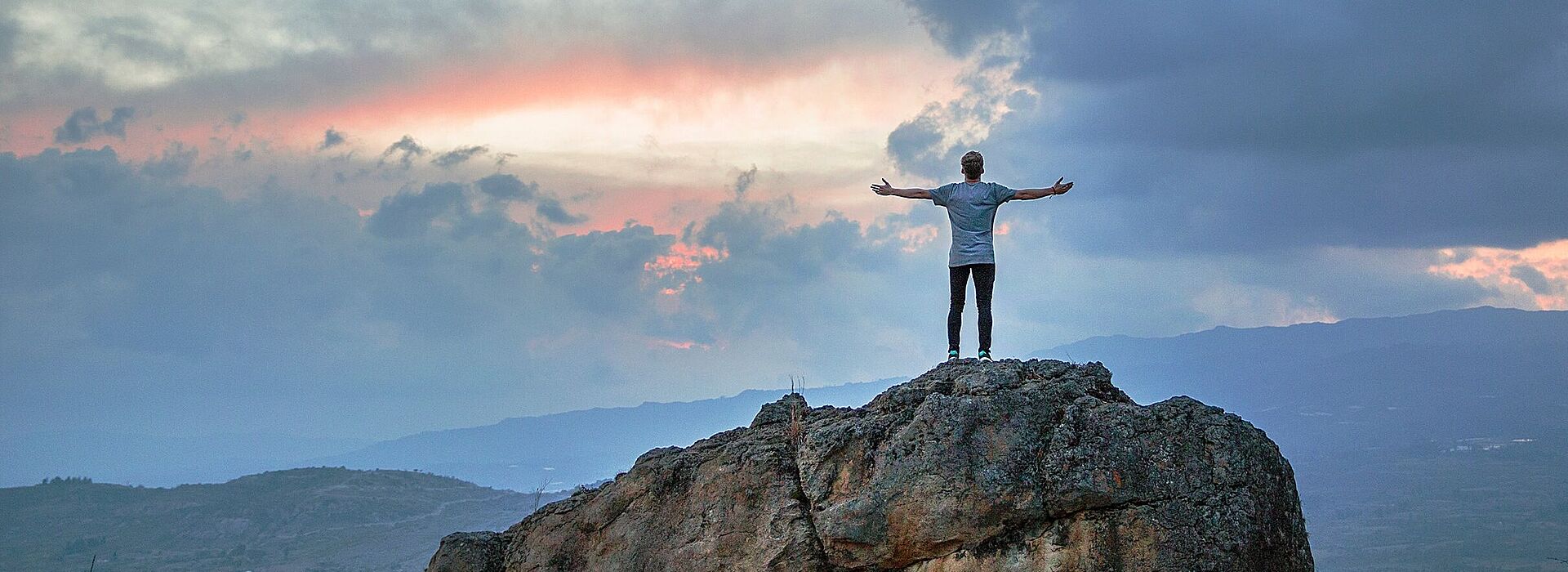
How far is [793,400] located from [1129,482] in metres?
5.33

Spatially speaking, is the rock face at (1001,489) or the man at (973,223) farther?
the man at (973,223)

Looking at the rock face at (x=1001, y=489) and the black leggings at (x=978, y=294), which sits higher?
the black leggings at (x=978, y=294)

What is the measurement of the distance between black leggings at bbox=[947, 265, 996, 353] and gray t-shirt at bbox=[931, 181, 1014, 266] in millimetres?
191

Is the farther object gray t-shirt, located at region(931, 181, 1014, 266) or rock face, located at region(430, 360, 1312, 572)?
gray t-shirt, located at region(931, 181, 1014, 266)

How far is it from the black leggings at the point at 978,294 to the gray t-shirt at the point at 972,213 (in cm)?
19

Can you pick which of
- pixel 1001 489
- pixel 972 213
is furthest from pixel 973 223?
pixel 1001 489

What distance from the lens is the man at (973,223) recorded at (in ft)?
56.2

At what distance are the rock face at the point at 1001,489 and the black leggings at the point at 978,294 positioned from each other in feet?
6.28

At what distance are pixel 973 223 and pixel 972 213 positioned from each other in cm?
14

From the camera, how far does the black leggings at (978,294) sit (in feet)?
57.5

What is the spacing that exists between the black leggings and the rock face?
1914 millimetres

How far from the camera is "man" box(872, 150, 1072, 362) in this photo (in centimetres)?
1714

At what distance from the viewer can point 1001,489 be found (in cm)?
1355

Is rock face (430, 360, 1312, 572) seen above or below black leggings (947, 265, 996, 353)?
below
